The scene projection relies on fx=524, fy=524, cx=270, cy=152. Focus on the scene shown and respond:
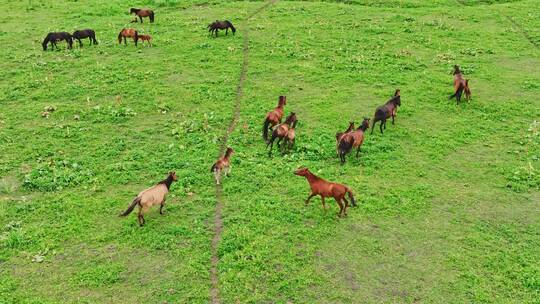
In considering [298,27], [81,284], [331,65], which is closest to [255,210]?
[81,284]

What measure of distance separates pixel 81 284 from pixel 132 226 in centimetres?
214

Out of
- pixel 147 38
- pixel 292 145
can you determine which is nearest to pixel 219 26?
pixel 147 38

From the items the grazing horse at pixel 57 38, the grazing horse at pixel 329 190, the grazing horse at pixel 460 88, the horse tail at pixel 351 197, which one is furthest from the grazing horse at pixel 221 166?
the grazing horse at pixel 57 38

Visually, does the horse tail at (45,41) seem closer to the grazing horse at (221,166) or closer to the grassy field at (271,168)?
the grassy field at (271,168)

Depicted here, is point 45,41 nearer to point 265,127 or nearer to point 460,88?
point 265,127

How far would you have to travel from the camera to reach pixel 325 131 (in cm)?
1788

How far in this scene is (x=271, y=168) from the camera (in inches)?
609

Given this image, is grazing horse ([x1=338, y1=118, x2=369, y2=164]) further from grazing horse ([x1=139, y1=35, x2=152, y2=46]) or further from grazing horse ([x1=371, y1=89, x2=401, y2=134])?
grazing horse ([x1=139, y1=35, x2=152, y2=46])

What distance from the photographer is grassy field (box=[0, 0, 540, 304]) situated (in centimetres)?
1134

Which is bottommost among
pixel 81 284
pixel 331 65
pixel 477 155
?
pixel 81 284

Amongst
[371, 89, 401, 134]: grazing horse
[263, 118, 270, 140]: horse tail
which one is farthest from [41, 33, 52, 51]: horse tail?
[371, 89, 401, 134]: grazing horse

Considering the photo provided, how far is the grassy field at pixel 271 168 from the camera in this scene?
37.2ft

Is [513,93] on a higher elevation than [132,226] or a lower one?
higher

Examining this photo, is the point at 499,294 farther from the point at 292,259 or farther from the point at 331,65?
the point at 331,65
